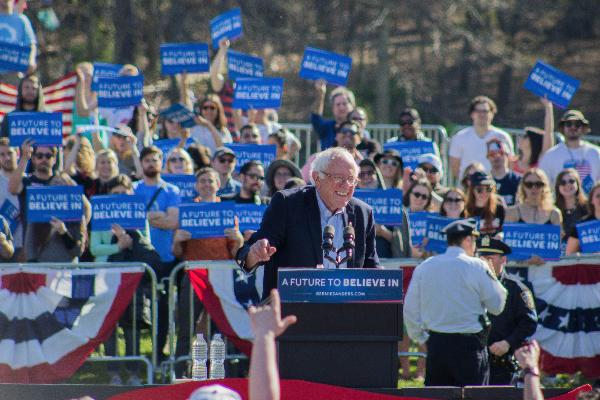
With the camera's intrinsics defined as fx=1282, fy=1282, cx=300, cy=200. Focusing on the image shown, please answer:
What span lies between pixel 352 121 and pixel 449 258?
15.5ft

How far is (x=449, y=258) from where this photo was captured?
8984 mm

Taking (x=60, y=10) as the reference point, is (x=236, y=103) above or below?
below

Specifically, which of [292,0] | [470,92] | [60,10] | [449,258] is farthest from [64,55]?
[449,258]

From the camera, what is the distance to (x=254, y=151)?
44.1 feet

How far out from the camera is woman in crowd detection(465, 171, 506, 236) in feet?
38.7

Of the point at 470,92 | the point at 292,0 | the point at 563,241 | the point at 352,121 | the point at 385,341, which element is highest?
the point at 292,0

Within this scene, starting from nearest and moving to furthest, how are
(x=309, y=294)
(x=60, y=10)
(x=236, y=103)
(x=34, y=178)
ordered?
(x=309, y=294)
(x=34, y=178)
(x=236, y=103)
(x=60, y=10)

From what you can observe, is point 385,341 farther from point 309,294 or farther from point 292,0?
point 292,0

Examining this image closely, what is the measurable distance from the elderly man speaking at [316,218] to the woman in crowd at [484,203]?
444 centimetres

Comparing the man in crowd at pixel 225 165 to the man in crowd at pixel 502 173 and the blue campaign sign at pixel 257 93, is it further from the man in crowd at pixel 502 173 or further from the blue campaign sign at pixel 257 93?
the man in crowd at pixel 502 173

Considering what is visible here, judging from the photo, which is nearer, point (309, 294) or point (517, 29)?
point (309, 294)

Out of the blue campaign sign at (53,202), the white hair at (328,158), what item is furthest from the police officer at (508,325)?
the blue campaign sign at (53,202)

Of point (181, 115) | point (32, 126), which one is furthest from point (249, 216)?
point (181, 115)

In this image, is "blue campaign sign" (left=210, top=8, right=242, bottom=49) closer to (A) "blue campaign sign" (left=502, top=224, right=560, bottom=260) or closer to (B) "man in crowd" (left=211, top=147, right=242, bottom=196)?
(B) "man in crowd" (left=211, top=147, right=242, bottom=196)
